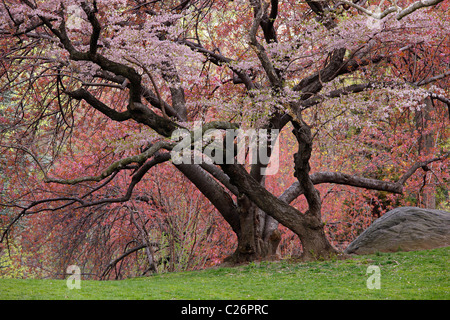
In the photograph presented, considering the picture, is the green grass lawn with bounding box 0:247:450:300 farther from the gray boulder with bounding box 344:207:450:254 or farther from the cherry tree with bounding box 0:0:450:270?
the cherry tree with bounding box 0:0:450:270

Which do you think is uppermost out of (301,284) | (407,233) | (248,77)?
(248,77)

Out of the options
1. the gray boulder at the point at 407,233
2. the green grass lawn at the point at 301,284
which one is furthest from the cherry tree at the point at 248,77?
the green grass lawn at the point at 301,284

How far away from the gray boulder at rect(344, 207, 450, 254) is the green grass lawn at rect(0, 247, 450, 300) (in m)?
0.70

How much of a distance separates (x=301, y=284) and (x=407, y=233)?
392 cm

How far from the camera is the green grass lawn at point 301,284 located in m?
5.43

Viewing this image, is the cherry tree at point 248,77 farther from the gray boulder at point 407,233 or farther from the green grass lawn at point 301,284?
the green grass lawn at point 301,284

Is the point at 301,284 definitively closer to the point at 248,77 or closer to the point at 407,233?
the point at 407,233

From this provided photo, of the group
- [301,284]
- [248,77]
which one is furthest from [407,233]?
[248,77]

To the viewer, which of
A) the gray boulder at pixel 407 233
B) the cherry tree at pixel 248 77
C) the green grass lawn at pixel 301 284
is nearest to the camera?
the green grass lawn at pixel 301 284

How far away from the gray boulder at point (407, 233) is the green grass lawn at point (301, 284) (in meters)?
0.70

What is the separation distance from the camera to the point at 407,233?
923cm

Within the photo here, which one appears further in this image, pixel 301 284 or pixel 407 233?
pixel 407 233

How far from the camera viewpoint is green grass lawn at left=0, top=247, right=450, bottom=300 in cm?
543
